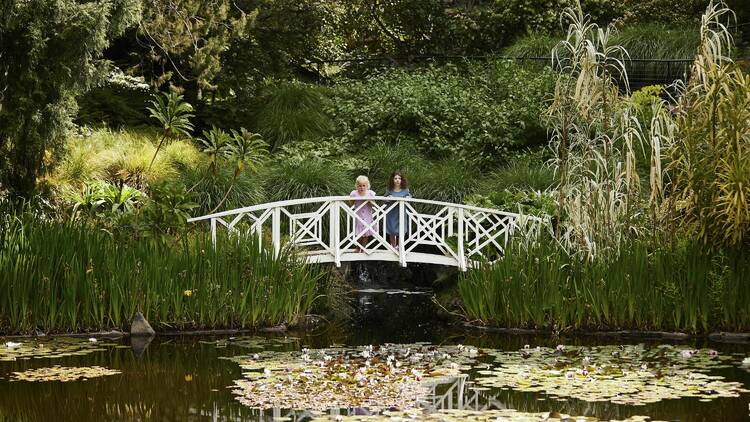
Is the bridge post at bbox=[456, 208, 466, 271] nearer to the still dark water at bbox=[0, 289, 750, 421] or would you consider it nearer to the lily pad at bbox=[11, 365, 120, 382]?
the still dark water at bbox=[0, 289, 750, 421]

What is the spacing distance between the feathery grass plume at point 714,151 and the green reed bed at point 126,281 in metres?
4.16

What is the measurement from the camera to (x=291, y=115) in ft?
62.3

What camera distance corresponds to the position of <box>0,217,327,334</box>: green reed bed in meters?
11.2

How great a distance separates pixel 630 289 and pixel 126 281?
16.2 ft

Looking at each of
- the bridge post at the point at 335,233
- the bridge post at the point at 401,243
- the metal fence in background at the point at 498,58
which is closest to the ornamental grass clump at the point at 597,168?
the bridge post at the point at 401,243

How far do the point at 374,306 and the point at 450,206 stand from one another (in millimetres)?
1819

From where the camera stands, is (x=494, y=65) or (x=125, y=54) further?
(x=494, y=65)

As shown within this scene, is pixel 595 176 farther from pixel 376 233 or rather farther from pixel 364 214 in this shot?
pixel 364 214

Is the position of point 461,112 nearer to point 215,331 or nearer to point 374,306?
point 374,306

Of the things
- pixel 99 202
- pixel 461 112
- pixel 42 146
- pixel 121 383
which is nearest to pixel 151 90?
pixel 461 112

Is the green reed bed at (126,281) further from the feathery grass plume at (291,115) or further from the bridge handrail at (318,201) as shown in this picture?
the feathery grass plume at (291,115)

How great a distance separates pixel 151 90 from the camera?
63.8ft

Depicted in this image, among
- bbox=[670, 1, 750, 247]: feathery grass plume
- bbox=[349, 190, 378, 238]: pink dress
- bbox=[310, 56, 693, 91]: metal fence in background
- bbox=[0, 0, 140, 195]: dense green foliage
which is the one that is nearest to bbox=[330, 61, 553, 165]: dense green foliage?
bbox=[310, 56, 693, 91]: metal fence in background

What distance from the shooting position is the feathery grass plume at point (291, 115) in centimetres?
1864
